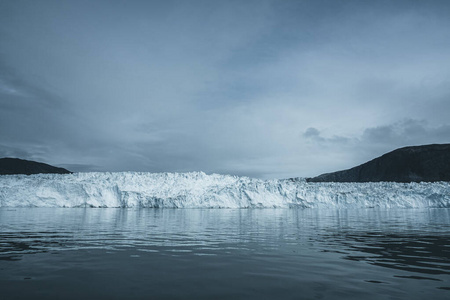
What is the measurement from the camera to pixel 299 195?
2181 inches

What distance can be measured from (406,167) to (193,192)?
146m

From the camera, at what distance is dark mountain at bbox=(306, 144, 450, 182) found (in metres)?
143

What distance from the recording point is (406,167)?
155 m

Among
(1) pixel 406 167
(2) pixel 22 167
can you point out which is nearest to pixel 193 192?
(1) pixel 406 167

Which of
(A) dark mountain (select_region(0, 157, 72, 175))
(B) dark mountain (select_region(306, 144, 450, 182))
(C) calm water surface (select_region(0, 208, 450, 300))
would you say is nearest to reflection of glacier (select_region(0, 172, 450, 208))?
Answer: (C) calm water surface (select_region(0, 208, 450, 300))

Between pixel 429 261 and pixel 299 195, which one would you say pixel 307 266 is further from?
pixel 299 195

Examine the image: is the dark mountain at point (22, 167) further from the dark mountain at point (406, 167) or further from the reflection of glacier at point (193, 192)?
the dark mountain at point (406, 167)

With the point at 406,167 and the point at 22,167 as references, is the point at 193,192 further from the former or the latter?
the point at 22,167

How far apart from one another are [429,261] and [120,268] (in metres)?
7.73

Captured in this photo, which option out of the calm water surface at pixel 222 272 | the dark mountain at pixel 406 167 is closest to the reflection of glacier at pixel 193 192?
the calm water surface at pixel 222 272

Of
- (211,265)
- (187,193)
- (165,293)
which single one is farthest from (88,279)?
(187,193)

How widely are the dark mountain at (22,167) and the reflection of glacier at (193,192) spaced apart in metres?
136

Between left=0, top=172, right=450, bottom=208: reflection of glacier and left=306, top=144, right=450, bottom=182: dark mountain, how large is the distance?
102158 mm

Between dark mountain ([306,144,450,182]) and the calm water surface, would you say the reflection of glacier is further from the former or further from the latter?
dark mountain ([306,144,450,182])
